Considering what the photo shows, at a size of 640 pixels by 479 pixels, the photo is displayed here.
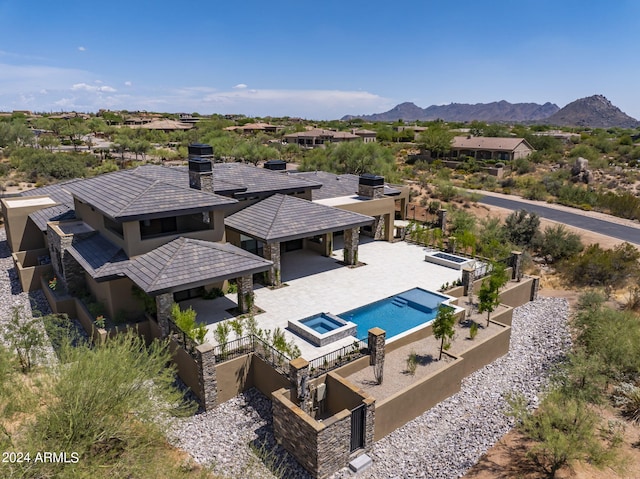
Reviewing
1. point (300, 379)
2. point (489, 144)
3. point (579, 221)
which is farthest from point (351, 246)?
point (489, 144)

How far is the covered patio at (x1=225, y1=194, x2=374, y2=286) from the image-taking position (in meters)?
21.8

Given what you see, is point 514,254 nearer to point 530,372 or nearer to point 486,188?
point 530,372

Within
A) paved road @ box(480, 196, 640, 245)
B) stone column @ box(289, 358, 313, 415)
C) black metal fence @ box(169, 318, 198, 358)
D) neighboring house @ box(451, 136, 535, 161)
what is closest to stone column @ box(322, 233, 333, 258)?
black metal fence @ box(169, 318, 198, 358)

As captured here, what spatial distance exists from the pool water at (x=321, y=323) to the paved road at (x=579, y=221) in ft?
99.5

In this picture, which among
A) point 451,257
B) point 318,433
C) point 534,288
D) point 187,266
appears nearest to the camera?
point 318,433

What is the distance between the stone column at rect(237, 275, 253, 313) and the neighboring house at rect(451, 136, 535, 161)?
70007 mm

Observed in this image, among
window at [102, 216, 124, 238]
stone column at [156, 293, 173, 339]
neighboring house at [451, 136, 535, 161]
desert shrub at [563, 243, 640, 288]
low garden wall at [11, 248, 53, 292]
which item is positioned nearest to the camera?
stone column at [156, 293, 173, 339]

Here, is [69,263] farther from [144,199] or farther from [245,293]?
[245,293]

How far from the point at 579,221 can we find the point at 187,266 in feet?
130

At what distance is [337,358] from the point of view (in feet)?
50.2

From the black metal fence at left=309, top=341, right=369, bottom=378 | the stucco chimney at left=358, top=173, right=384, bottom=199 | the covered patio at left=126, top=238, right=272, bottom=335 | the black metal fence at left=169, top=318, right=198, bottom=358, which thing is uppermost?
the stucco chimney at left=358, top=173, right=384, bottom=199

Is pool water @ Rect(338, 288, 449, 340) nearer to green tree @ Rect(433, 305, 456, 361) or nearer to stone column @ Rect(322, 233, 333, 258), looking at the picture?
green tree @ Rect(433, 305, 456, 361)

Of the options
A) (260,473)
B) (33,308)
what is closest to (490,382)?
(260,473)

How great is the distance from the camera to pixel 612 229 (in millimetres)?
39688
